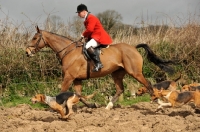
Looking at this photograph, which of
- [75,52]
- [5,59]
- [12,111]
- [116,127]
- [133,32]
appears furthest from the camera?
[133,32]

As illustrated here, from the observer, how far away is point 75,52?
9555mm

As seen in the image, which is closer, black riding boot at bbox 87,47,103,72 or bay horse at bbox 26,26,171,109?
black riding boot at bbox 87,47,103,72

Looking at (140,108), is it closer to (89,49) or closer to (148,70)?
(89,49)

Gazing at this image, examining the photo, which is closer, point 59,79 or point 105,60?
point 105,60

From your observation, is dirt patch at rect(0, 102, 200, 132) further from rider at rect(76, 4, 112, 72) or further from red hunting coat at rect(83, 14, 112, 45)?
red hunting coat at rect(83, 14, 112, 45)

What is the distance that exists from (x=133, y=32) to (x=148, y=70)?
209 centimetres

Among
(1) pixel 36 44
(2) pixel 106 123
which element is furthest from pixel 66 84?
(2) pixel 106 123

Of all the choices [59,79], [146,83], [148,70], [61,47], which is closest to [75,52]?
[61,47]

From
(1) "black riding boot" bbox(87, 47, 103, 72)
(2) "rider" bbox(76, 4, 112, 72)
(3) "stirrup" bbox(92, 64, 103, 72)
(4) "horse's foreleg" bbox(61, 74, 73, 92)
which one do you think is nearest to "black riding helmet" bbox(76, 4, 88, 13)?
(2) "rider" bbox(76, 4, 112, 72)

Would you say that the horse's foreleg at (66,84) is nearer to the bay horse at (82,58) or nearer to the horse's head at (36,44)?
the bay horse at (82,58)

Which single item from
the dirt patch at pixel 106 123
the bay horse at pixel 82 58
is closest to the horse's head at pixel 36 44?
the bay horse at pixel 82 58

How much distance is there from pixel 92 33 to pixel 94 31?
0.25 ft

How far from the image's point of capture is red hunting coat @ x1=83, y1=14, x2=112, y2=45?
9266 mm

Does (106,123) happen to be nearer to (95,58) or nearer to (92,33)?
(95,58)
